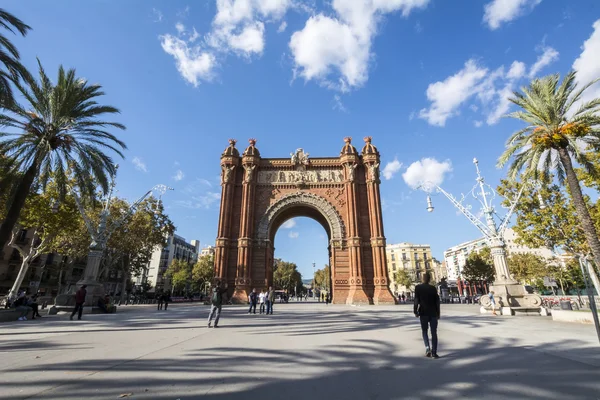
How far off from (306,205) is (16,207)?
23171 millimetres

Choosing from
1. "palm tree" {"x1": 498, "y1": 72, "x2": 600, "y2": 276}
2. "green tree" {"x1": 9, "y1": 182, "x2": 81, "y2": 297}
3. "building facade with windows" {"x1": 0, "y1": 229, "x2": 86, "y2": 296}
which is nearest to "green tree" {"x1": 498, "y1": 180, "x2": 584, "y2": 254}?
"palm tree" {"x1": 498, "y1": 72, "x2": 600, "y2": 276}

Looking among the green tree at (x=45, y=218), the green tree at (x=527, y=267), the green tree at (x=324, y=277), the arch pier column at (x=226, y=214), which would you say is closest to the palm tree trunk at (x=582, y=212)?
the arch pier column at (x=226, y=214)

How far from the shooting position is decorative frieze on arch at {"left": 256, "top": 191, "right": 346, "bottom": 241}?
2988cm

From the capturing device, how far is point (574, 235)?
2039 cm

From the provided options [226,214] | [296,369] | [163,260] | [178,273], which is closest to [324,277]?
[178,273]

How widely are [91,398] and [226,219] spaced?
26.9 meters

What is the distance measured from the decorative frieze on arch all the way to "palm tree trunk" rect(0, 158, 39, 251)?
1988 centimetres

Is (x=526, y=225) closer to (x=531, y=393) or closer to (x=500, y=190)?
(x=500, y=190)

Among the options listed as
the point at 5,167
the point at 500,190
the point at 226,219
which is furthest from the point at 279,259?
the point at 5,167

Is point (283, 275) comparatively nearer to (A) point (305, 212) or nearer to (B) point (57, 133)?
(A) point (305, 212)

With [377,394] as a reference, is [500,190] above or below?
above

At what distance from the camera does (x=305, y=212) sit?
33438 millimetres

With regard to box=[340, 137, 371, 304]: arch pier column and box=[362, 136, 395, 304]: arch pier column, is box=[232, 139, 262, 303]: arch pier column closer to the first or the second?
box=[340, 137, 371, 304]: arch pier column

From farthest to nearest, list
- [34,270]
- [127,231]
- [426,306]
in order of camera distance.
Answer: [34,270]
[127,231]
[426,306]
